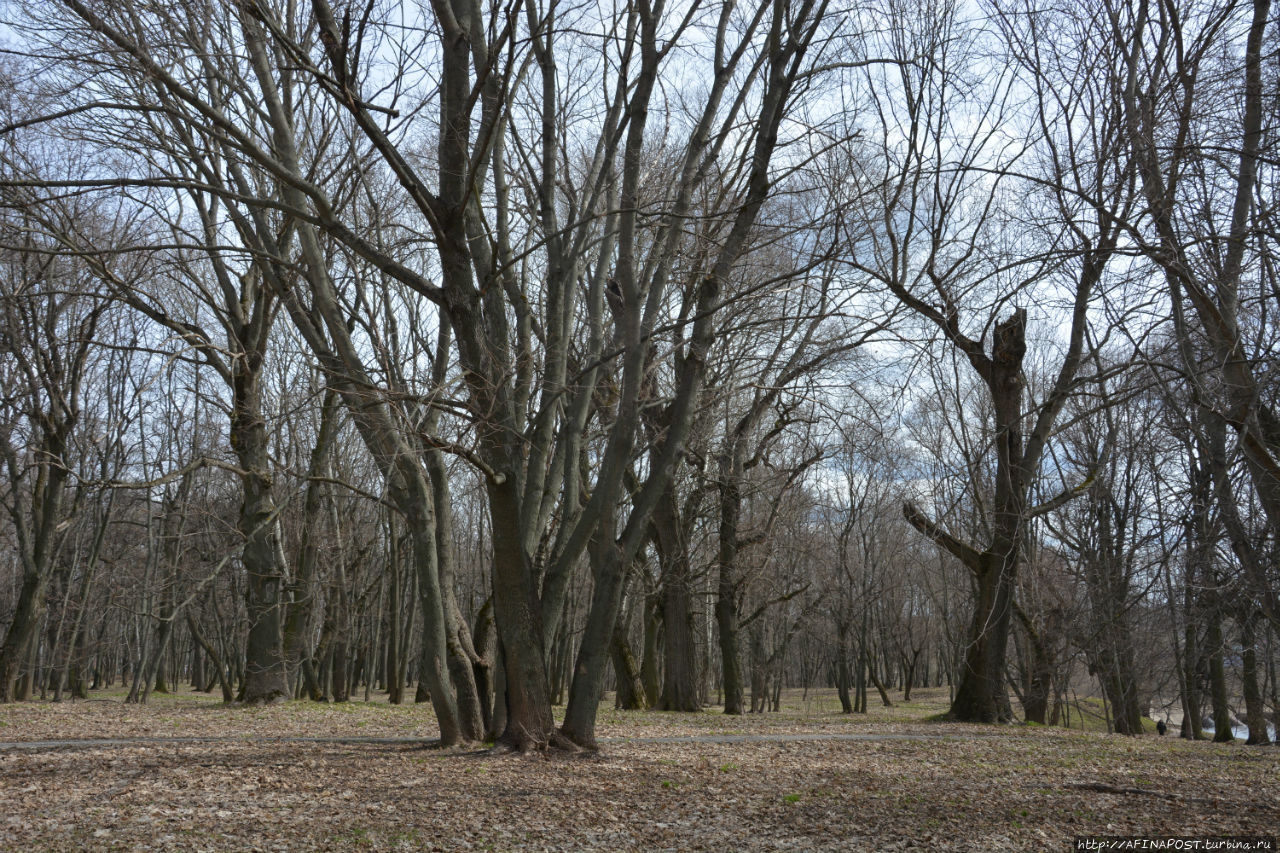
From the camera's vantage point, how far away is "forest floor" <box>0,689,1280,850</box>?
5.03 metres

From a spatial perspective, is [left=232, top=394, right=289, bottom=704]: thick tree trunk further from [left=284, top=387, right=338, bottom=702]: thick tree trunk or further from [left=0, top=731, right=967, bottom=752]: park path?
[left=0, top=731, right=967, bottom=752]: park path

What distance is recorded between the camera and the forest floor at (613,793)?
16.5 ft

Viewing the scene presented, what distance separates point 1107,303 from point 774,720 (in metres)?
11.2

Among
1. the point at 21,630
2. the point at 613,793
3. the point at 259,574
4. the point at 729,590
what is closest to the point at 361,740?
the point at 613,793

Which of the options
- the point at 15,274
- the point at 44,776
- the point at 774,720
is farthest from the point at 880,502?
the point at 44,776

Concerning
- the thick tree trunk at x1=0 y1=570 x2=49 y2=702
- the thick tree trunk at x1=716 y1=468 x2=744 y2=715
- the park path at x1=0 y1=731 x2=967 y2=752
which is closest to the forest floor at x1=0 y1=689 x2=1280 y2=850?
the park path at x1=0 y1=731 x2=967 y2=752

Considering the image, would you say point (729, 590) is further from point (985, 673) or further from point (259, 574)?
point (259, 574)

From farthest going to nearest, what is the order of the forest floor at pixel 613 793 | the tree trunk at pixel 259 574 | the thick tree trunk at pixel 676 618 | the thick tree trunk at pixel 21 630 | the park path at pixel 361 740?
the thick tree trunk at pixel 676 618, the thick tree trunk at pixel 21 630, the tree trunk at pixel 259 574, the park path at pixel 361 740, the forest floor at pixel 613 793

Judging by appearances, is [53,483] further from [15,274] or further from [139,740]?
[139,740]

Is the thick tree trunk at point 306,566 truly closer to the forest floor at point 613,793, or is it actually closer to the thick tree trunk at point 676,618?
the thick tree trunk at point 676,618

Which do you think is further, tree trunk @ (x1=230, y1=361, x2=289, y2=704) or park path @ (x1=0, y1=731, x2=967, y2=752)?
tree trunk @ (x1=230, y1=361, x2=289, y2=704)

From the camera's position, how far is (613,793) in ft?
21.0

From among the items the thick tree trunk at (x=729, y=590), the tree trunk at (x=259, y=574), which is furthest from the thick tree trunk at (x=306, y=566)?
the thick tree trunk at (x=729, y=590)

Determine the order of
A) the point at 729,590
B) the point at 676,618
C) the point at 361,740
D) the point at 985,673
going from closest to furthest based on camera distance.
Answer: the point at 361,740 → the point at 985,673 → the point at 676,618 → the point at 729,590
